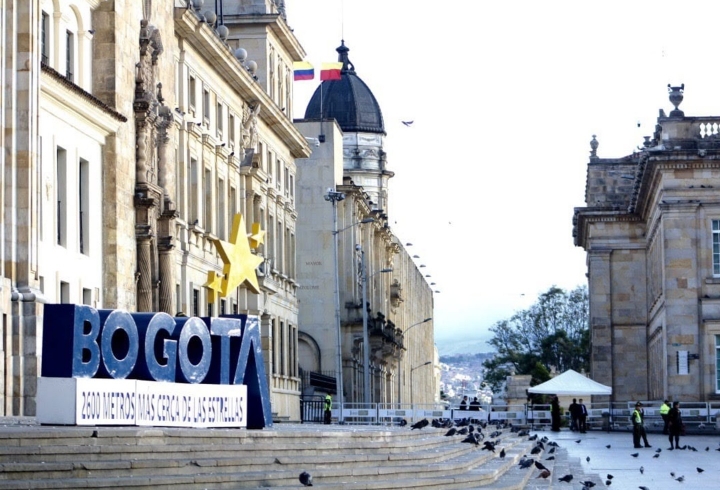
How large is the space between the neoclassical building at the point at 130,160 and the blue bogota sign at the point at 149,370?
3.64 meters

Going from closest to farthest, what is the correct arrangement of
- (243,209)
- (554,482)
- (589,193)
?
(554,482)
(243,209)
(589,193)

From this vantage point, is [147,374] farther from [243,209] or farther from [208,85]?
[243,209]

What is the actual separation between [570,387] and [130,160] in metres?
31.2

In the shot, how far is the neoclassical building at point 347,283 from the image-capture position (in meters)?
84.9

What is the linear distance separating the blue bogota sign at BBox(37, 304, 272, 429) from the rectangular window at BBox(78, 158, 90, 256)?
12.8 m

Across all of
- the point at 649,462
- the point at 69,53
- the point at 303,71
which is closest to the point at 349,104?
the point at 303,71

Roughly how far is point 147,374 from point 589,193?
72220mm

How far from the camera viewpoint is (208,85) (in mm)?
55875

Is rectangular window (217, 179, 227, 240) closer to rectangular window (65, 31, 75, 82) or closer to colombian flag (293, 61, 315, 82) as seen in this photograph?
rectangular window (65, 31, 75, 82)

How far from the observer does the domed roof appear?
13962cm

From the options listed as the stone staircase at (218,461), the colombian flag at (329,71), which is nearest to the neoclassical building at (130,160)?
the stone staircase at (218,461)

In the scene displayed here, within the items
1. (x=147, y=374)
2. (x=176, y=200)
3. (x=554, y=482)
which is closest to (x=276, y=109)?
(x=176, y=200)

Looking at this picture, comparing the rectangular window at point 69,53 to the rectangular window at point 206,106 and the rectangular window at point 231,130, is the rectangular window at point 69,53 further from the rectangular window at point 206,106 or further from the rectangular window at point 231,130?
the rectangular window at point 231,130

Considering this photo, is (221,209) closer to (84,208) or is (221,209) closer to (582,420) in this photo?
(582,420)
